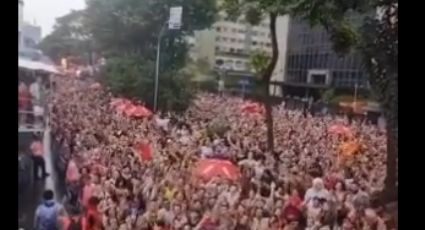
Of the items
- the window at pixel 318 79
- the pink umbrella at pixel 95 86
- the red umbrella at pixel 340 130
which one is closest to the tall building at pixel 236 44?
the window at pixel 318 79

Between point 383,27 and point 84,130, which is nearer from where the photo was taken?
point 383,27

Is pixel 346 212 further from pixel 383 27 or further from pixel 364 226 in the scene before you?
pixel 383 27

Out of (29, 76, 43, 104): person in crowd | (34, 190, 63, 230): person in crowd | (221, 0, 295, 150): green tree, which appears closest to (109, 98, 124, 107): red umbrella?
(29, 76, 43, 104): person in crowd

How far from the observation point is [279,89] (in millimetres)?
1897

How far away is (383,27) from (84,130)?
1036 mm

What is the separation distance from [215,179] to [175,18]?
0.54 metres

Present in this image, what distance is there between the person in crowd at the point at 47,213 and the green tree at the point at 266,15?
0.73 meters

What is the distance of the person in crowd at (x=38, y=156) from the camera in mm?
1910

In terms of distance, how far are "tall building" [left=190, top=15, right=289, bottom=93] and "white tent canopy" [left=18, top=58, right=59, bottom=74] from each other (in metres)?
0.47

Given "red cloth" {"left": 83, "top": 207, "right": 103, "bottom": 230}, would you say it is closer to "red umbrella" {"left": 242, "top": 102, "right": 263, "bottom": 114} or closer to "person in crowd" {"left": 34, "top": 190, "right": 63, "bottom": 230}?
"person in crowd" {"left": 34, "top": 190, "right": 63, "bottom": 230}

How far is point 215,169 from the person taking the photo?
1.89 metres

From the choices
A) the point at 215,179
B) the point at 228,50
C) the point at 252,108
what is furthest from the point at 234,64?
the point at 215,179

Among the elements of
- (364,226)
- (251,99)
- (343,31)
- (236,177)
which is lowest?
(364,226)
